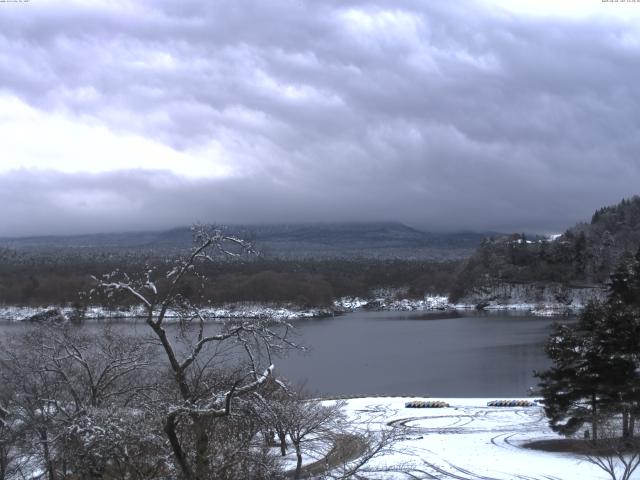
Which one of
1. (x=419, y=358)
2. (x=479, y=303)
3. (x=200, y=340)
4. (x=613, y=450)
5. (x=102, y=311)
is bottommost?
(x=479, y=303)

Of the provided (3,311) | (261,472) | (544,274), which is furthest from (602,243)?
(261,472)

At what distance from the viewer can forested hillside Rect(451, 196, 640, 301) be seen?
116500 mm

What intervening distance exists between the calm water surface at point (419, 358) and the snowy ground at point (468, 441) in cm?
472

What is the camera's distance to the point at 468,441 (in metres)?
24.9

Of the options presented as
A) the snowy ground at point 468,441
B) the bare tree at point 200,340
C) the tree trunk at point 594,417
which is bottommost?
the snowy ground at point 468,441

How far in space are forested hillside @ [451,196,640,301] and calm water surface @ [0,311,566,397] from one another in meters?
35.0

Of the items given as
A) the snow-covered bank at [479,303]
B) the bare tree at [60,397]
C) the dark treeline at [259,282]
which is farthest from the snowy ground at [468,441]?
the snow-covered bank at [479,303]

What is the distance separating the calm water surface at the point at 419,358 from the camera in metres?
41.9

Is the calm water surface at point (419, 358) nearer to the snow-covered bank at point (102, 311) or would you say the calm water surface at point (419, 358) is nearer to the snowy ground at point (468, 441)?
the snowy ground at point (468, 441)

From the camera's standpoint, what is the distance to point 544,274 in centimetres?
11756

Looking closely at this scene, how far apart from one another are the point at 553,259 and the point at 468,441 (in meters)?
100

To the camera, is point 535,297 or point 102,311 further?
point 535,297

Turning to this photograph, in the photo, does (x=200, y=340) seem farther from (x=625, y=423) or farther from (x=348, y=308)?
(x=348, y=308)

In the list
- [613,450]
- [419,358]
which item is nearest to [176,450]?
[613,450]
